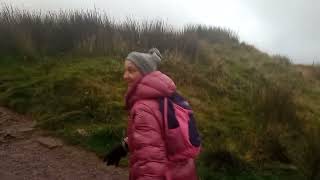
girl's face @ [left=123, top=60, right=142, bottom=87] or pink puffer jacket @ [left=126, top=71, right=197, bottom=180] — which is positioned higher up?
girl's face @ [left=123, top=60, right=142, bottom=87]

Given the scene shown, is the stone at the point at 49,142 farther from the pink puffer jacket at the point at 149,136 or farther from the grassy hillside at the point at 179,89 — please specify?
the pink puffer jacket at the point at 149,136

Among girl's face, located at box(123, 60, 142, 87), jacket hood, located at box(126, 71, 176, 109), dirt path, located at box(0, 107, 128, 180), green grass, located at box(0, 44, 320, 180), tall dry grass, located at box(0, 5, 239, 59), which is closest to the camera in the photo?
jacket hood, located at box(126, 71, 176, 109)

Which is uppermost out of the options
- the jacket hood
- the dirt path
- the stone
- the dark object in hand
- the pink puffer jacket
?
the jacket hood

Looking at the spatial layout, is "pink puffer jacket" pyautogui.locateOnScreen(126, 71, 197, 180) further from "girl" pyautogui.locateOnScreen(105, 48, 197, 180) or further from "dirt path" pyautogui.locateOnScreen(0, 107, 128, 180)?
"dirt path" pyautogui.locateOnScreen(0, 107, 128, 180)

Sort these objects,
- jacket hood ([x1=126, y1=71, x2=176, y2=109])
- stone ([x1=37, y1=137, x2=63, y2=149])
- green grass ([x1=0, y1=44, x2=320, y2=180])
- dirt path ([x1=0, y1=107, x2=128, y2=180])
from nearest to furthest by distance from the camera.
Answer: jacket hood ([x1=126, y1=71, x2=176, y2=109])
dirt path ([x1=0, y1=107, x2=128, y2=180])
green grass ([x1=0, y1=44, x2=320, y2=180])
stone ([x1=37, y1=137, x2=63, y2=149])

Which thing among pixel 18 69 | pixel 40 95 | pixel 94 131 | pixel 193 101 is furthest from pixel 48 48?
pixel 94 131

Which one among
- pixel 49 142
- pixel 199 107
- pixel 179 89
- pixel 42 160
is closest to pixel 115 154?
pixel 42 160

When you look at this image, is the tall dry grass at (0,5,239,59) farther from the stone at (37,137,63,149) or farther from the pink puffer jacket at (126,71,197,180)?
the pink puffer jacket at (126,71,197,180)

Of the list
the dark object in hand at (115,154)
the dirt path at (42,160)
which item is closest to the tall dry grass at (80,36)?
the dirt path at (42,160)

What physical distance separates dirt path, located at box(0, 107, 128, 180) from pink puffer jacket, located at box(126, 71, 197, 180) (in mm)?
3230

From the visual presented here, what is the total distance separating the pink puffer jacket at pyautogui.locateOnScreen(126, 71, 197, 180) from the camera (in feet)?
10.8

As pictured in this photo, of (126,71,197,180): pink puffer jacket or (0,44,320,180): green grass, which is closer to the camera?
(126,71,197,180): pink puffer jacket

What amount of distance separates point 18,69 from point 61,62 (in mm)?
800

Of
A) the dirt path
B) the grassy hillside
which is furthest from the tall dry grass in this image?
the dirt path
